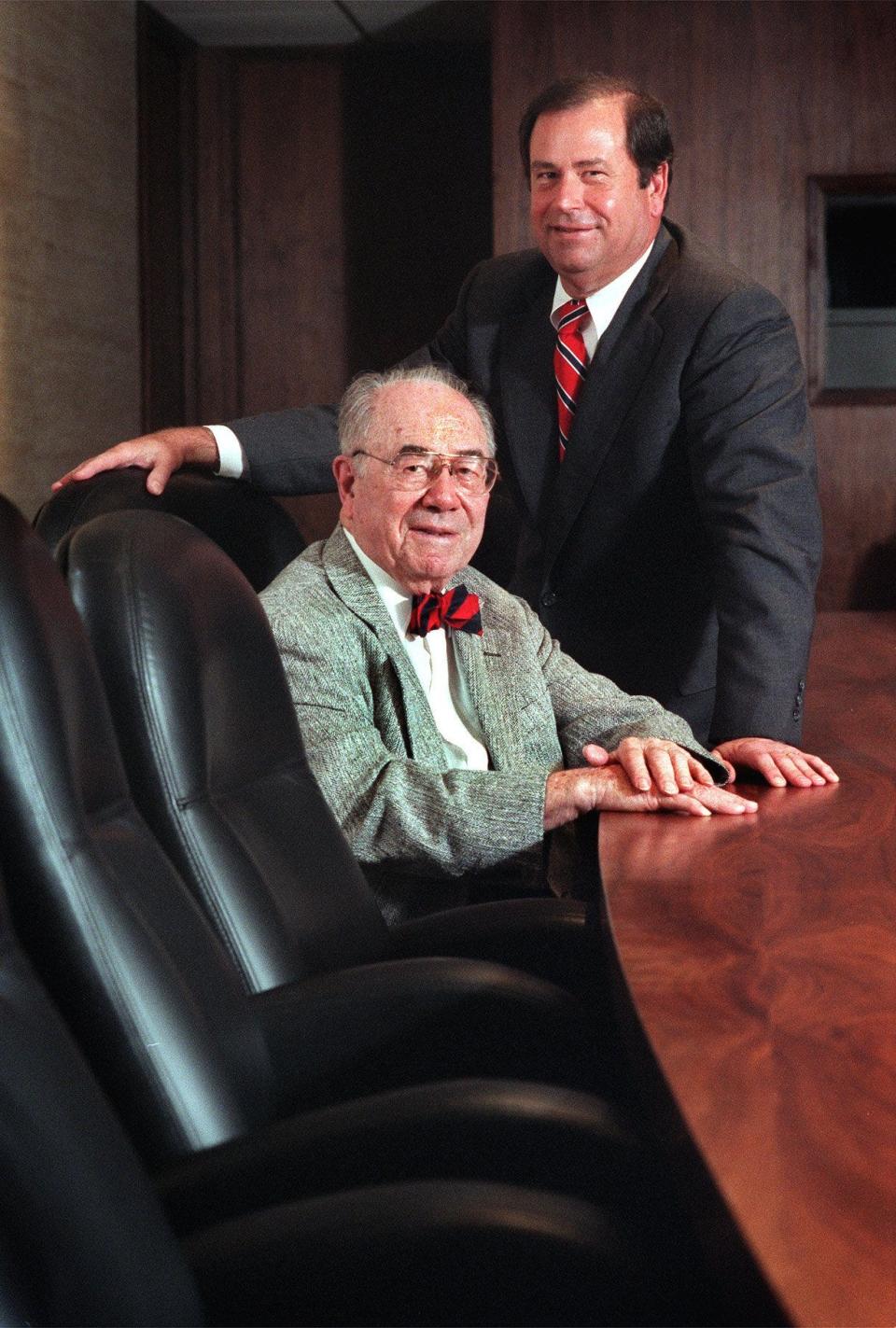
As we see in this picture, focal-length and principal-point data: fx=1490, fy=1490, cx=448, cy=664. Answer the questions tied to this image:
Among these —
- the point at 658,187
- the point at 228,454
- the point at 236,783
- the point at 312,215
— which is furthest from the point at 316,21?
the point at 236,783

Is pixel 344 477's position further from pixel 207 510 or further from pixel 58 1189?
pixel 58 1189

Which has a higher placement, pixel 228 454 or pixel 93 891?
pixel 228 454

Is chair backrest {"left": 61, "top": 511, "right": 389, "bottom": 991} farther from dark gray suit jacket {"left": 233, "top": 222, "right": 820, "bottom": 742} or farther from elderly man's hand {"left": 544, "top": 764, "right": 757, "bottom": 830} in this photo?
dark gray suit jacket {"left": 233, "top": 222, "right": 820, "bottom": 742}

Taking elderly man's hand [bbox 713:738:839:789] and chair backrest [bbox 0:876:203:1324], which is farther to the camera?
elderly man's hand [bbox 713:738:839:789]

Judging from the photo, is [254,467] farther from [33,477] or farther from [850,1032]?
[33,477]

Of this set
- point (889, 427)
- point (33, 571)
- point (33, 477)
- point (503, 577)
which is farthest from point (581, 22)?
point (33, 571)

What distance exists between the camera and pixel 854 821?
5.48 feet

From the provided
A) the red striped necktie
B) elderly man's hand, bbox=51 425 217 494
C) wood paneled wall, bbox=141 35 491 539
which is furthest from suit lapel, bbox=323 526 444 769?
wood paneled wall, bbox=141 35 491 539

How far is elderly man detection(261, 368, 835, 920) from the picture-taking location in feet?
6.22

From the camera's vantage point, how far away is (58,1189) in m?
0.85

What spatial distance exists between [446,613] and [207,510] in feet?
1.63

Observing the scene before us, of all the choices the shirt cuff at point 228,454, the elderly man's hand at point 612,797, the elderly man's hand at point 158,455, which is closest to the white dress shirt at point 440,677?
the elderly man's hand at point 612,797

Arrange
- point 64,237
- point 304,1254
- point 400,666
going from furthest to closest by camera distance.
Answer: point 64,237 < point 400,666 < point 304,1254

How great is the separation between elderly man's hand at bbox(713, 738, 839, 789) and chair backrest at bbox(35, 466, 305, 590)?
0.82 m
